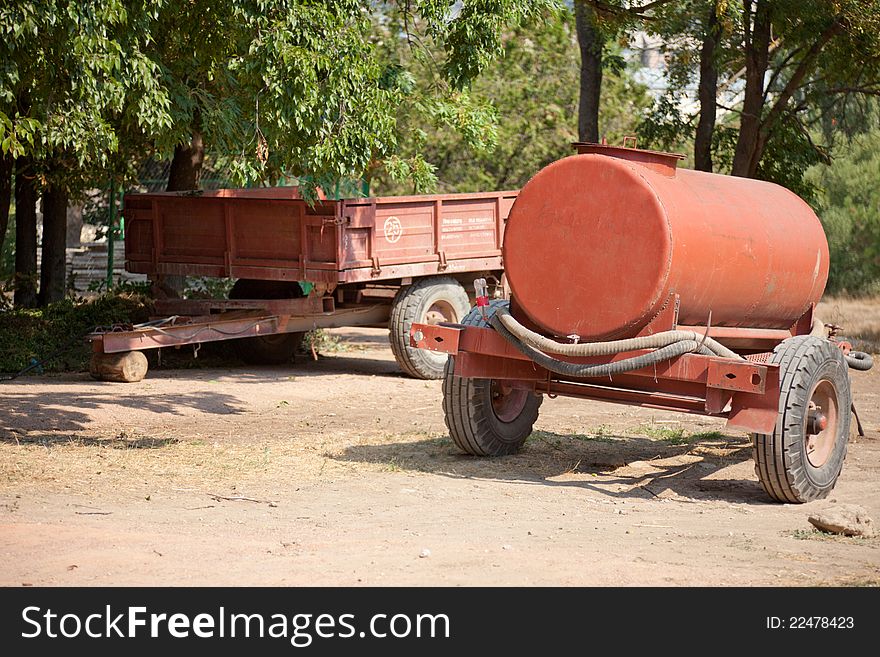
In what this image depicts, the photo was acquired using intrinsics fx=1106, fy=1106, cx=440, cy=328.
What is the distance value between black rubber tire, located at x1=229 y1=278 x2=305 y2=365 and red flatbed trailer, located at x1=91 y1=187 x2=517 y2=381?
0.01 metres

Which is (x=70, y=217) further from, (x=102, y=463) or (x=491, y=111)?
(x=102, y=463)

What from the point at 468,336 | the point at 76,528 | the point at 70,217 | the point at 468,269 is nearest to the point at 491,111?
the point at 468,269

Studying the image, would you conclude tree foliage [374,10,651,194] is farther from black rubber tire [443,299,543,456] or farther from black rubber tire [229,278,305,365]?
black rubber tire [443,299,543,456]

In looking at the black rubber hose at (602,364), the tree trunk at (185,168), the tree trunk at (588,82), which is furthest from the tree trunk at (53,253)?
the black rubber hose at (602,364)

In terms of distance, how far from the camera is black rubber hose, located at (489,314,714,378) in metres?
7.10

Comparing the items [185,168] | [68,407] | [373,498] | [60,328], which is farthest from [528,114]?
[373,498]

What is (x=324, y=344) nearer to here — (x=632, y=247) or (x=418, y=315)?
(x=418, y=315)

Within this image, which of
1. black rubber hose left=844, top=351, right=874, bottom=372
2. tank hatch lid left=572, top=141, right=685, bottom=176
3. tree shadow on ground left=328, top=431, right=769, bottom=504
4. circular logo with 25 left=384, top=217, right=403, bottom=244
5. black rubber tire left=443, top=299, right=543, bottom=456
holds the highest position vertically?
tank hatch lid left=572, top=141, right=685, bottom=176

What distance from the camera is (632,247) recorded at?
23.4ft

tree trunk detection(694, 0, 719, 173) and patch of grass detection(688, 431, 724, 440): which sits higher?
tree trunk detection(694, 0, 719, 173)

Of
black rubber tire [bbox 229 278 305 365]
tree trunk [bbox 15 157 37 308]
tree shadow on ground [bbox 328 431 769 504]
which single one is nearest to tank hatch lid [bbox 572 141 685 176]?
tree shadow on ground [bbox 328 431 769 504]

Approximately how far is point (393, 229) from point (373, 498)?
6234mm

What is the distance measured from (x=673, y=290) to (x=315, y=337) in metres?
9.42

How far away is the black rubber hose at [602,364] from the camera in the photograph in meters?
7.10
